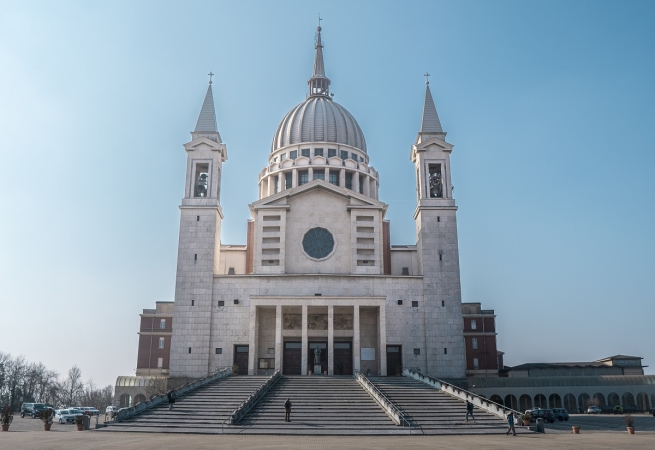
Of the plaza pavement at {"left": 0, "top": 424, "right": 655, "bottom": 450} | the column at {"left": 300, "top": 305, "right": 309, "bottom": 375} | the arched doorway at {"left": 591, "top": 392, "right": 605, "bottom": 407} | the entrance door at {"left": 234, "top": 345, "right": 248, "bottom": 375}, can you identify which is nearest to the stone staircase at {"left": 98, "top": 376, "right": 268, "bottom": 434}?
the plaza pavement at {"left": 0, "top": 424, "right": 655, "bottom": 450}

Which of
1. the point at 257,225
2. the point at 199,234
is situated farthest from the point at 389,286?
the point at 199,234

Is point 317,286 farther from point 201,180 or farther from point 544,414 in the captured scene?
point 544,414

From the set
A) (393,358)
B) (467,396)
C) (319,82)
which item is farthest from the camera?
(319,82)

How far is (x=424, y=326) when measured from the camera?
57.0m

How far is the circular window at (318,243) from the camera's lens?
60.6 m

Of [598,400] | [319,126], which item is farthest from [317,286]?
[598,400]

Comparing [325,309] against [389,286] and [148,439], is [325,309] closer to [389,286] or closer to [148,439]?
[389,286]

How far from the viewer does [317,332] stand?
57.5 meters

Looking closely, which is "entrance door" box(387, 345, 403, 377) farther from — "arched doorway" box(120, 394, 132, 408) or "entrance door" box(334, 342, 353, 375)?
"arched doorway" box(120, 394, 132, 408)

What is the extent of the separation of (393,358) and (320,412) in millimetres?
18302

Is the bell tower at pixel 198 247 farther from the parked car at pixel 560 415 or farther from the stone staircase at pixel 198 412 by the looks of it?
the parked car at pixel 560 415

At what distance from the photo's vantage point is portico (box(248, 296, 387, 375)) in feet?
182

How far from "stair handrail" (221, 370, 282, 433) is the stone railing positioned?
12239 mm

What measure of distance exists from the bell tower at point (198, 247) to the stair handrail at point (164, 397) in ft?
11.2
